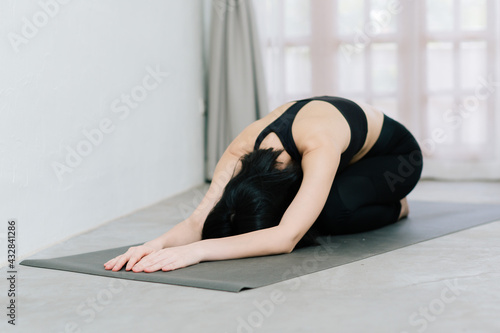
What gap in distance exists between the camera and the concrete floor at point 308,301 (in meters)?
1.35

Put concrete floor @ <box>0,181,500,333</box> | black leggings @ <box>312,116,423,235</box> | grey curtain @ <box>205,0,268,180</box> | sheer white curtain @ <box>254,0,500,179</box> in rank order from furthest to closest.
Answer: grey curtain @ <box>205,0,268,180</box> → sheer white curtain @ <box>254,0,500,179</box> → black leggings @ <box>312,116,423,235</box> → concrete floor @ <box>0,181,500,333</box>

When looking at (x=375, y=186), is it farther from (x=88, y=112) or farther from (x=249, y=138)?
(x=88, y=112)

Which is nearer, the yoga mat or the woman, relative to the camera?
the yoga mat

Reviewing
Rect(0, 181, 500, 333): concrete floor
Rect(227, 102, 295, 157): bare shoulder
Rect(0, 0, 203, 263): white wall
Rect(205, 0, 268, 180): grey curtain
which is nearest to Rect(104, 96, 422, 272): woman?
Rect(227, 102, 295, 157): bare shoulder

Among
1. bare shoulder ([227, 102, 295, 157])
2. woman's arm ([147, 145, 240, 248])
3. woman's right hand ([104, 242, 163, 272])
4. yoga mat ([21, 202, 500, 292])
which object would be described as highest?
bare shoulder ([227, 102, 295, 157])

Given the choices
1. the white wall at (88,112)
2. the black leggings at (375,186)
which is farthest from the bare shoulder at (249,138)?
the white wall at (88,112)

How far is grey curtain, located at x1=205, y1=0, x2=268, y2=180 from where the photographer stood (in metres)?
4.18

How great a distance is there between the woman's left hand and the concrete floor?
0.08 metres

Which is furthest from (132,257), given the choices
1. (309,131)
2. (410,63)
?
(410,63)

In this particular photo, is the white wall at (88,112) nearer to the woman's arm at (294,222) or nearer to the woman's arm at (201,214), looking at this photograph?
the woman's arm at (201,214)

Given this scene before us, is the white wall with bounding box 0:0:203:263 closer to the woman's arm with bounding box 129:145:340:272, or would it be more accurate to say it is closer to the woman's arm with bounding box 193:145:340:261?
the woman's arm with bounding box 129:145:340:272

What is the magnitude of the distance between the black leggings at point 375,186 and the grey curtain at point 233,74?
1.80 m

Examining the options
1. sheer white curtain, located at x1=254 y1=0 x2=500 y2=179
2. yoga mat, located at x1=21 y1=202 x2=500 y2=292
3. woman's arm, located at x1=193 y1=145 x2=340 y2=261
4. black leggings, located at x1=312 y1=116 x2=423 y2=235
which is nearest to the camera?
yoga mat, located at x1=21 y1=202 x2=500 y2=292

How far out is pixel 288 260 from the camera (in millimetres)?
1897
